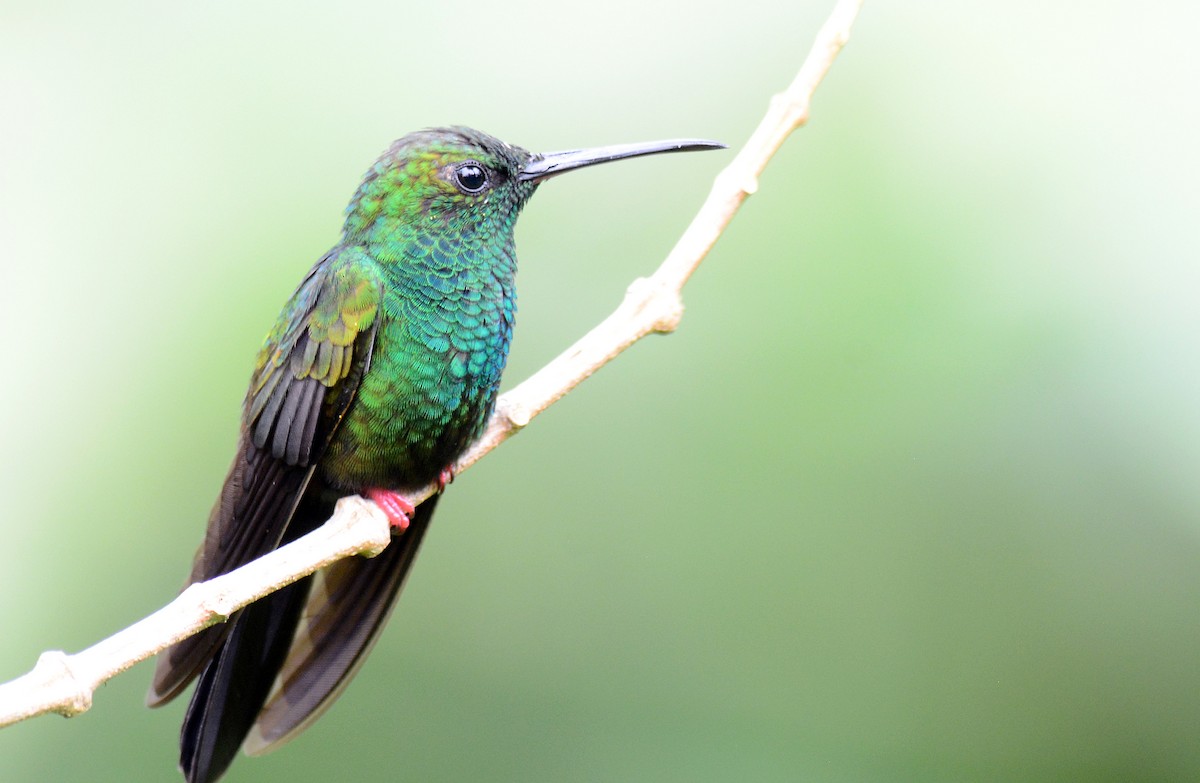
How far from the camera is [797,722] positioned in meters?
2.64

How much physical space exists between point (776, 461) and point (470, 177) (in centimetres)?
98

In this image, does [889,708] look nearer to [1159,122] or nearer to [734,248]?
A: [734,248]

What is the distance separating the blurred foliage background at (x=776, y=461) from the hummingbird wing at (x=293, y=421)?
615mm

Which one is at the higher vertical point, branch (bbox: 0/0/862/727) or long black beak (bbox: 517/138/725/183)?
long black beak (bbox: 517/138/725/183)

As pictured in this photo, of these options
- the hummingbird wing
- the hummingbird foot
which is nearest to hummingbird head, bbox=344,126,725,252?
the hummingbird wing

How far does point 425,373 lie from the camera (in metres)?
2.02

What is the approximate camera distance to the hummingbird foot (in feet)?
6.86

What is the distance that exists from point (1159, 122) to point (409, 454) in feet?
5.84

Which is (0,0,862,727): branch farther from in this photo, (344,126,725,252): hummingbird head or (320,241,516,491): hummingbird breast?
(344,126,725,252): hummingbird head

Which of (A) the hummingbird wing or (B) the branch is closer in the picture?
(B) the branch

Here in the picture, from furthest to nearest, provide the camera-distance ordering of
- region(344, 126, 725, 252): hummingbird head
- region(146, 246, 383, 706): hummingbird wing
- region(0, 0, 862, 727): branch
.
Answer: region(344, 126, 725, 252): hummingbird head → region(146, 246, 383, 706): hummingbird wing → region(0, 0, 862, 727): branch

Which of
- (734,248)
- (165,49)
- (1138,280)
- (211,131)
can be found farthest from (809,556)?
(165,49)

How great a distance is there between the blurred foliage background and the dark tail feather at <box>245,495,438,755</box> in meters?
0.44

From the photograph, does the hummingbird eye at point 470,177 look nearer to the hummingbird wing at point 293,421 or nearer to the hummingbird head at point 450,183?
the hummingbird head at point 450,183
